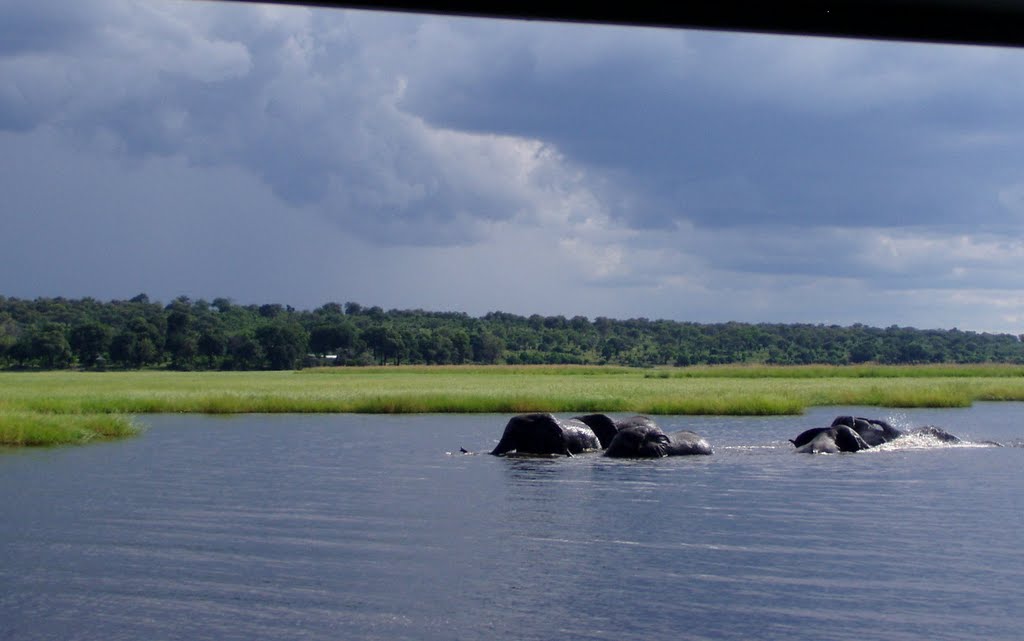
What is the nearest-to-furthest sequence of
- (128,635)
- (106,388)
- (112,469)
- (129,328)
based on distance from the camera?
(128,635) < (112,469) < (106,388) < (129,328)

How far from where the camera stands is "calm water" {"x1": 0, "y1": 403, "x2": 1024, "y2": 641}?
31.7 feet

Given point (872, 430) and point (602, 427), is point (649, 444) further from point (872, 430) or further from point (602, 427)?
point (872, 430)

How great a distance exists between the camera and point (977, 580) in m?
11.1

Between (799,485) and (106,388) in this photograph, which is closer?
(799,485)

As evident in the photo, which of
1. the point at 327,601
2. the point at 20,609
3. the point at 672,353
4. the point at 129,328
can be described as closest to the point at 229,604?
the point at 327,601

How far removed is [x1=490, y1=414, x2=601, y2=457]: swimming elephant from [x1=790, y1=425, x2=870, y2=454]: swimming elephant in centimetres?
448

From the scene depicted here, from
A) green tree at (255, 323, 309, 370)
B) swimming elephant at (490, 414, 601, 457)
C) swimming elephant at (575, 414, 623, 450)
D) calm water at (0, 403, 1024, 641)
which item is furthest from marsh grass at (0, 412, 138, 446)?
green tree at (255, 323, 309, 370)

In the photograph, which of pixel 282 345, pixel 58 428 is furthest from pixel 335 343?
pixel 58 428

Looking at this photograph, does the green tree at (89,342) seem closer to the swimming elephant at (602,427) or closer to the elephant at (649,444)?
the swimming elephant at (602,427)

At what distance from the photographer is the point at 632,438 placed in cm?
2252

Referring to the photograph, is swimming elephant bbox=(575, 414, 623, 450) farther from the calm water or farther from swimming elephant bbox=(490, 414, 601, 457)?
the calm water

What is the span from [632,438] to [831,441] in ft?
14.2

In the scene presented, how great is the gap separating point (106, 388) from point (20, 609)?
38046 millimetres

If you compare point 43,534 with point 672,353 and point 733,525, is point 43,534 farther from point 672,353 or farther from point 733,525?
point 672,353
